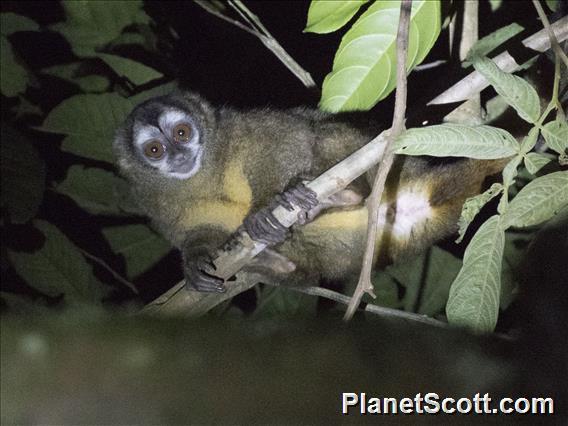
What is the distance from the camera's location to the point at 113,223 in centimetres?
347

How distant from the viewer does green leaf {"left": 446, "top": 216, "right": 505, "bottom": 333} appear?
1.40 meters

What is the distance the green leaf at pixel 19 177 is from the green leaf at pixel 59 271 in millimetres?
163

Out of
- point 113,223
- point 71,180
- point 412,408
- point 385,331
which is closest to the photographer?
point 412,408

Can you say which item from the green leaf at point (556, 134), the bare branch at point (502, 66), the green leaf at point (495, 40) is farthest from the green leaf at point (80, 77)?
the green leaf at point (556, 134)

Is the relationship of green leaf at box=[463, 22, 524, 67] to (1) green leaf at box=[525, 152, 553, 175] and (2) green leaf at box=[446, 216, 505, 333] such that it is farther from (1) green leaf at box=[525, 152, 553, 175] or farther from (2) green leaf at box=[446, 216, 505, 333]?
(2) green leaf at box=[446, 216, 505, 333]

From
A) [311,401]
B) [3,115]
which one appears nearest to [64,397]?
[311,401]

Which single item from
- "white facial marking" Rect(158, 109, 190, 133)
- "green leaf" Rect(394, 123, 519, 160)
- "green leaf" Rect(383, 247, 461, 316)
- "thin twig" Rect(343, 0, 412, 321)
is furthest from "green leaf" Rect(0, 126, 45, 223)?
"green leaf" Rect(394, 123, 519, 160)

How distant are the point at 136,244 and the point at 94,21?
989mm

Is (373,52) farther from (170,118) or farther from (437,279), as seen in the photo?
(437,279)

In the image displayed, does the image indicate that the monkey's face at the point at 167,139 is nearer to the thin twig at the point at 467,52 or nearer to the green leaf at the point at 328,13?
the thin twig at the point at 467,52

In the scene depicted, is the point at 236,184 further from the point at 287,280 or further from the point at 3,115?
the point at 3,115

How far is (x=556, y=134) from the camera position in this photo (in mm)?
1396

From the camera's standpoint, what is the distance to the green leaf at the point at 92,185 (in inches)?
118

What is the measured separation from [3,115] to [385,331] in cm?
206
